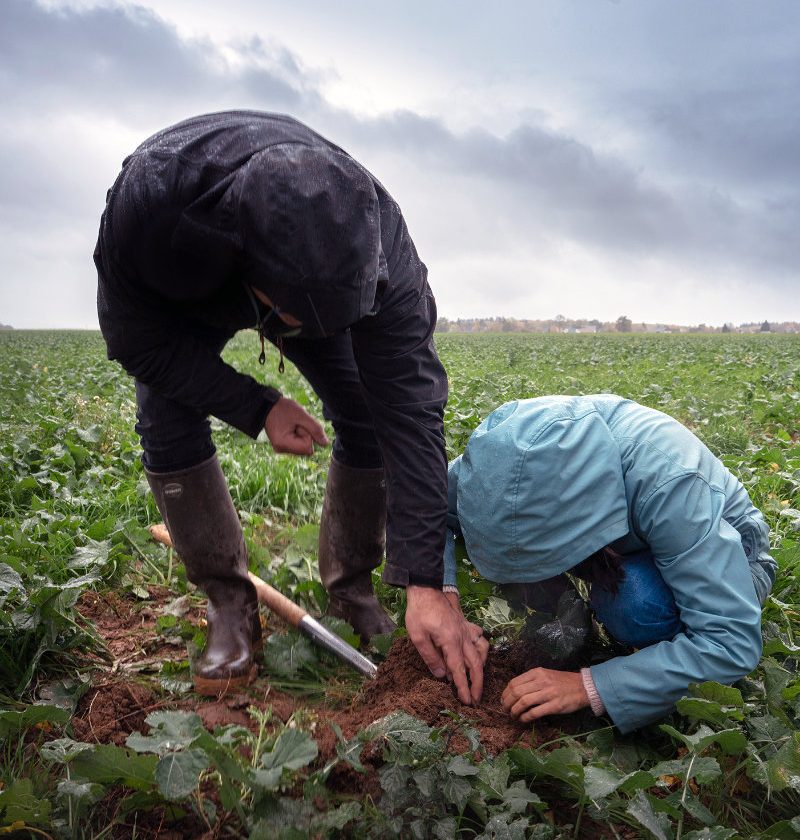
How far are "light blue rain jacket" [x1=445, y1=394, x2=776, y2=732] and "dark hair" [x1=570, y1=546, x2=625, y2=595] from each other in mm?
88

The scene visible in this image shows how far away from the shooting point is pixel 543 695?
70.4 inches

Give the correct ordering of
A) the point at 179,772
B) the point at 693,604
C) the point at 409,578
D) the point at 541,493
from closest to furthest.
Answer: the point at 179,772
the point at 541,493
the point at 693,604
the point at 409,578

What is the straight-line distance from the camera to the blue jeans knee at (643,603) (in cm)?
183

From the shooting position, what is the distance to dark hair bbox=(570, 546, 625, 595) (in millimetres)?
1821

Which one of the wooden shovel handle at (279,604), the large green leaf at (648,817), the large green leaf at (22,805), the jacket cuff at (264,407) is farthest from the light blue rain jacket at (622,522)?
the large green leaf at (22,805)

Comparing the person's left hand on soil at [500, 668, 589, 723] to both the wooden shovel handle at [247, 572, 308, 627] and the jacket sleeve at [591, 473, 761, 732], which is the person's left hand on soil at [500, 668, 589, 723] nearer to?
the jacket sleeve at [591, 473, 761, 732]

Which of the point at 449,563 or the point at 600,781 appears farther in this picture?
the point at 449,563

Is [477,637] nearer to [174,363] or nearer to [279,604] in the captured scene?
[279,604]

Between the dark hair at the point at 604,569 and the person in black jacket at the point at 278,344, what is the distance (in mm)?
388

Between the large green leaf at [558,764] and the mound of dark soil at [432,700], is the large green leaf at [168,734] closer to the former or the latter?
the mound of dark soil at [432,700]

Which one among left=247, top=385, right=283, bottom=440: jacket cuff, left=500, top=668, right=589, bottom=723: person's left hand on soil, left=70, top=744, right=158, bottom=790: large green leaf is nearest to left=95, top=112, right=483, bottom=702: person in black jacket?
left=247, top=385, right=283, bottom=440: jacket cuff

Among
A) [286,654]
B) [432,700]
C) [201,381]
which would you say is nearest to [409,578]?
[432,700]

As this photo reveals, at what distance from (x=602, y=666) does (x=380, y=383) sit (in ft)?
3.09

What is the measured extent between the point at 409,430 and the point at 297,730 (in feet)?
2.77
